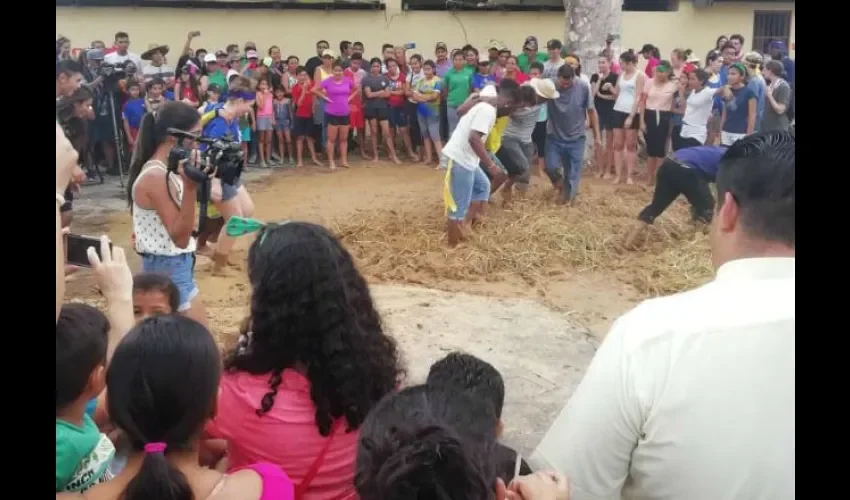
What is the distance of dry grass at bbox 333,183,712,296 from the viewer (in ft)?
23.2

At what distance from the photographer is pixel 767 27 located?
679 inches

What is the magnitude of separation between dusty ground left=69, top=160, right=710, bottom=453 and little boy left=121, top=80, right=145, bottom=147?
941 millimetres

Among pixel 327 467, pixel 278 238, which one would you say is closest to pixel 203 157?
pixel 278 238

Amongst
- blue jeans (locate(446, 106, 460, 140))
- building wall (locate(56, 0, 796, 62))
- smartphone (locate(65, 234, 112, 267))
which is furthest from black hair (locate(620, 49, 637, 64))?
smartphone (locate(65, 234, 112, 267))

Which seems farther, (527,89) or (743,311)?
(527,89)

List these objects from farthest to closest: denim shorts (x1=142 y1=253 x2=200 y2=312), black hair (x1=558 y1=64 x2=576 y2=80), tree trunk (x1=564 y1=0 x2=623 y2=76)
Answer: tree trunk (x1=564 y1=0 x2=623 y2=76), black hair (x1=558 y1=64 x2=576 y2=80), denim shorts (x1=142 y1=253 x2=200 y2=312)

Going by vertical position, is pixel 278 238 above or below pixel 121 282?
above

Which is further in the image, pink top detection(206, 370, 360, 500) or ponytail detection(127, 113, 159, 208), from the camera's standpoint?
ponytail detection(127, 113, 159, 208)

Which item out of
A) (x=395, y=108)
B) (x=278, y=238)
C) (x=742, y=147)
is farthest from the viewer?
(x=395, y=108)

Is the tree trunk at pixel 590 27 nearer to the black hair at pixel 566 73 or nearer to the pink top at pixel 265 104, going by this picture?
the black hair at pixel 566 73

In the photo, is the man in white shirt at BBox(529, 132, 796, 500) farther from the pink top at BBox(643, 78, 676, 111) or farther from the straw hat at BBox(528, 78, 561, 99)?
the pink top at BBox(643, 78, 676, 111)

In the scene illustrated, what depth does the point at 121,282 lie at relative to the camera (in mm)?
2668

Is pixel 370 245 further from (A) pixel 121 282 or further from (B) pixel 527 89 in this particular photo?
(A) pixel 121 282

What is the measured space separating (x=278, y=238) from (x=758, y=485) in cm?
142
